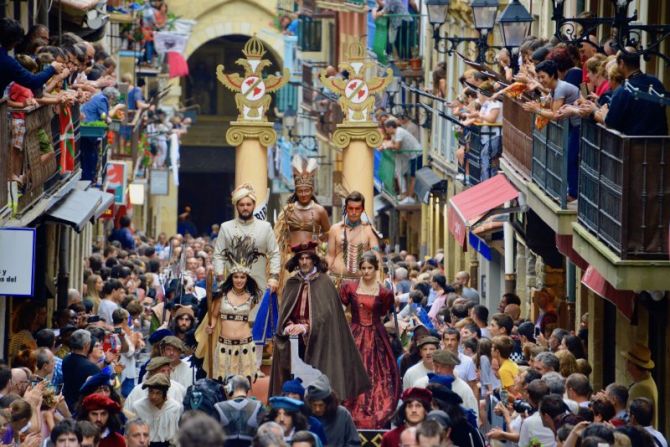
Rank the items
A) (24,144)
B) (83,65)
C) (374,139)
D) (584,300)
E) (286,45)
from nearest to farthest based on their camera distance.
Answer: (24,144) < (584,300) < (83,65) < (374,139) < (286,45)

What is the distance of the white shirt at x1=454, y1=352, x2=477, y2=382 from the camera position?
1827 cm

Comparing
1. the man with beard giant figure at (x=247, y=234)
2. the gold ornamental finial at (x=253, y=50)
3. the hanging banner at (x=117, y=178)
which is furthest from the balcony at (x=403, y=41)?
the man with beard giant figure at (x=247, y=234)

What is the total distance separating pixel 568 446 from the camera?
14297 mm

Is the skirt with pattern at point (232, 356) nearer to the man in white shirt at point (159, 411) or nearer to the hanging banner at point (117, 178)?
the man in white shirt at point (159, 411)

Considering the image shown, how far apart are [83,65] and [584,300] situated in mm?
6724

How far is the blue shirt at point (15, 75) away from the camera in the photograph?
746 inches

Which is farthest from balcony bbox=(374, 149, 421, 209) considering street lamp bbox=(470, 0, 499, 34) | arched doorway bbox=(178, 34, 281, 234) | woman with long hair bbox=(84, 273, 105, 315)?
arched doorway bbox=(178, 34, 281, 234)

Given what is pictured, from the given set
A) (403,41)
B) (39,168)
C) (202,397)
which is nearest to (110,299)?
(39,168)

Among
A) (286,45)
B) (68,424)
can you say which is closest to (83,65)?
(68,424)

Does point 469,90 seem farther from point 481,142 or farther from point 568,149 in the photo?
point 568,149

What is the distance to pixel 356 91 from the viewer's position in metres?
27.8

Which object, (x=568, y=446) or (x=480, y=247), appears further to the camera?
(x=480, y=247)

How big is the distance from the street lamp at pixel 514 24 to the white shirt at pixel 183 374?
23.9 feet

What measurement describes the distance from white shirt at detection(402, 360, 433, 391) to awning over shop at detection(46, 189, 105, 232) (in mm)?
A: 6084
